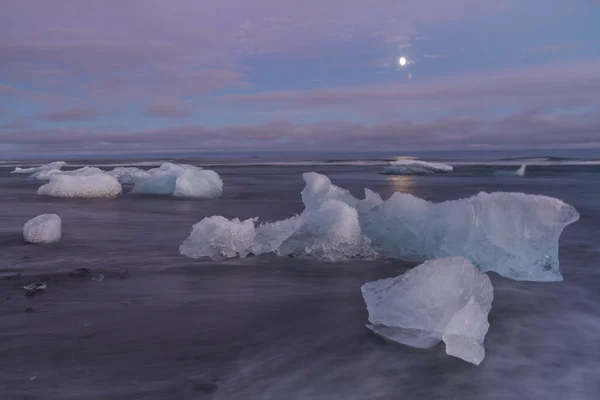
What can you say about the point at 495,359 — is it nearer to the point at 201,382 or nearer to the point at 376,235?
the point at 201,382

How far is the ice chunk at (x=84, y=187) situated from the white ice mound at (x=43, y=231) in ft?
27.3

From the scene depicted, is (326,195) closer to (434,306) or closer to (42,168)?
(434,306)

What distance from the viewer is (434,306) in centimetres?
404

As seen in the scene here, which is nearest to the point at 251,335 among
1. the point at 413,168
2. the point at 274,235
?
the point at 274,235

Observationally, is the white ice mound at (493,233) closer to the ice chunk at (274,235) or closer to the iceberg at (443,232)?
the iceberg at (443,232)

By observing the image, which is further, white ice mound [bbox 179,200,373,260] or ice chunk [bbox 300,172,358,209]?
ice chunk [bbox 300,172,358,209]

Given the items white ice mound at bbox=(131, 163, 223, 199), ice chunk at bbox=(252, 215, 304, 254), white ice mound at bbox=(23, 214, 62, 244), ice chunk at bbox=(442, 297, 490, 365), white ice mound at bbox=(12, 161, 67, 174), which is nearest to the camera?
ice chunk at bbox=(442, 297, 490, 365)

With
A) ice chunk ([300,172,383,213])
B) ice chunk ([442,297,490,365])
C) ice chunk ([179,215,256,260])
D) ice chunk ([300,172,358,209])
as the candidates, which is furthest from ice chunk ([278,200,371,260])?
ice chunk ([442,297,490,365])

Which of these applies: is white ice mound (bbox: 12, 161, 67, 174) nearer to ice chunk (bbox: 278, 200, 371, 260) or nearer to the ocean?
the ocean

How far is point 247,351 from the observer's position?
360cm

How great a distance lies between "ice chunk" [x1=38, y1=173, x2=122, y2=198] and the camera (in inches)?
613

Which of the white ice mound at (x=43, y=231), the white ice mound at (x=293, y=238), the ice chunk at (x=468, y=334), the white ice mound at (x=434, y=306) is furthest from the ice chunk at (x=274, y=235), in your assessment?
the ice chunk at (x=468, y=334)

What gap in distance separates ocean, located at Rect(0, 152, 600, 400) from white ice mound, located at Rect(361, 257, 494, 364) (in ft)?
0.50

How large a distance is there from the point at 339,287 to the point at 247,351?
1.84m
